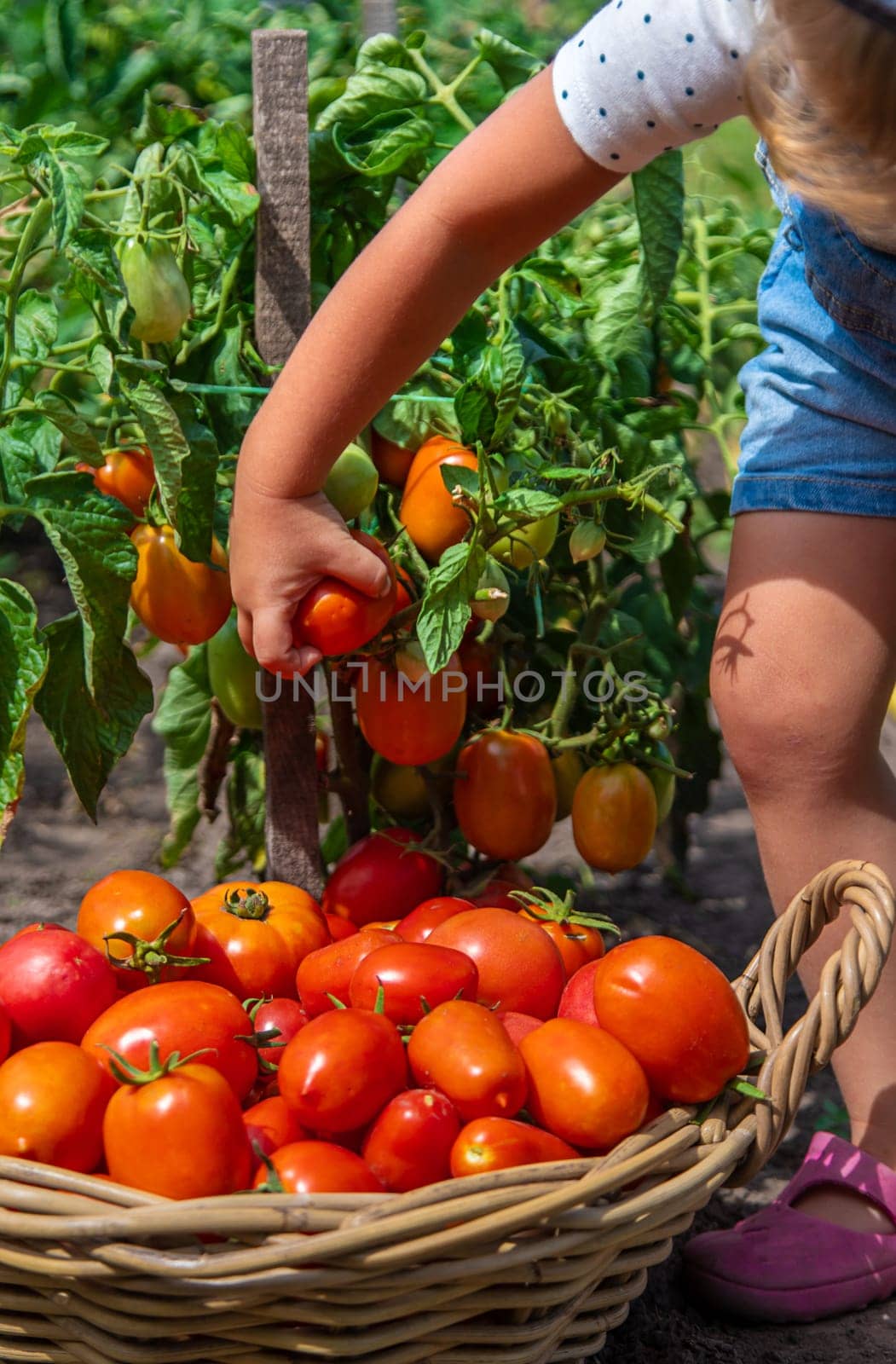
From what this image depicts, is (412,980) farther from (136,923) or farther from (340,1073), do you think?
(136,923)

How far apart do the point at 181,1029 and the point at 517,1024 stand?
28 cm

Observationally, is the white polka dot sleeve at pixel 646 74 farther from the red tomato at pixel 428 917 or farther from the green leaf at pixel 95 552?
the red tomato at pixel 428 917

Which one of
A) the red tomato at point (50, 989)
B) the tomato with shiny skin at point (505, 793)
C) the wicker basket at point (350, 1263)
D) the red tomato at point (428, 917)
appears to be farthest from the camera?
the tomato with shiny skin at point (505, 793)

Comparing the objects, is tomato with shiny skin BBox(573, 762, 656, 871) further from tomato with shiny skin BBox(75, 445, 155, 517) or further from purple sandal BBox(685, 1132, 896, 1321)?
tomato with shiny skin BBox(75, 445, 155, 517)

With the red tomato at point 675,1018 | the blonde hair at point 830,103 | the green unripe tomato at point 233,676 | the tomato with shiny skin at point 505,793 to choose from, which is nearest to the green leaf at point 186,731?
the green unripe tomato at point 233,676

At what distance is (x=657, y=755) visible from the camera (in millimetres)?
1484

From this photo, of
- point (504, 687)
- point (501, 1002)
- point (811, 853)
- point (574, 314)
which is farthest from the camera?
point (574, 314)

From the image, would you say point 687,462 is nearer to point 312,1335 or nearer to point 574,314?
point 574,314

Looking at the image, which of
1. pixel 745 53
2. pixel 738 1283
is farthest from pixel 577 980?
pixel 745 53

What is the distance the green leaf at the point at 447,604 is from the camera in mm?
1217

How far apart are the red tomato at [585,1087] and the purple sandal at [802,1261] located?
32 cm

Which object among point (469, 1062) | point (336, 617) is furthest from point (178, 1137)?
point (336, 617)

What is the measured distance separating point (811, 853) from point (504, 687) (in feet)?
1.14

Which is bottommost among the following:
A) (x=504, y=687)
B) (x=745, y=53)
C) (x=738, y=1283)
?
(x=738, y=1283)
